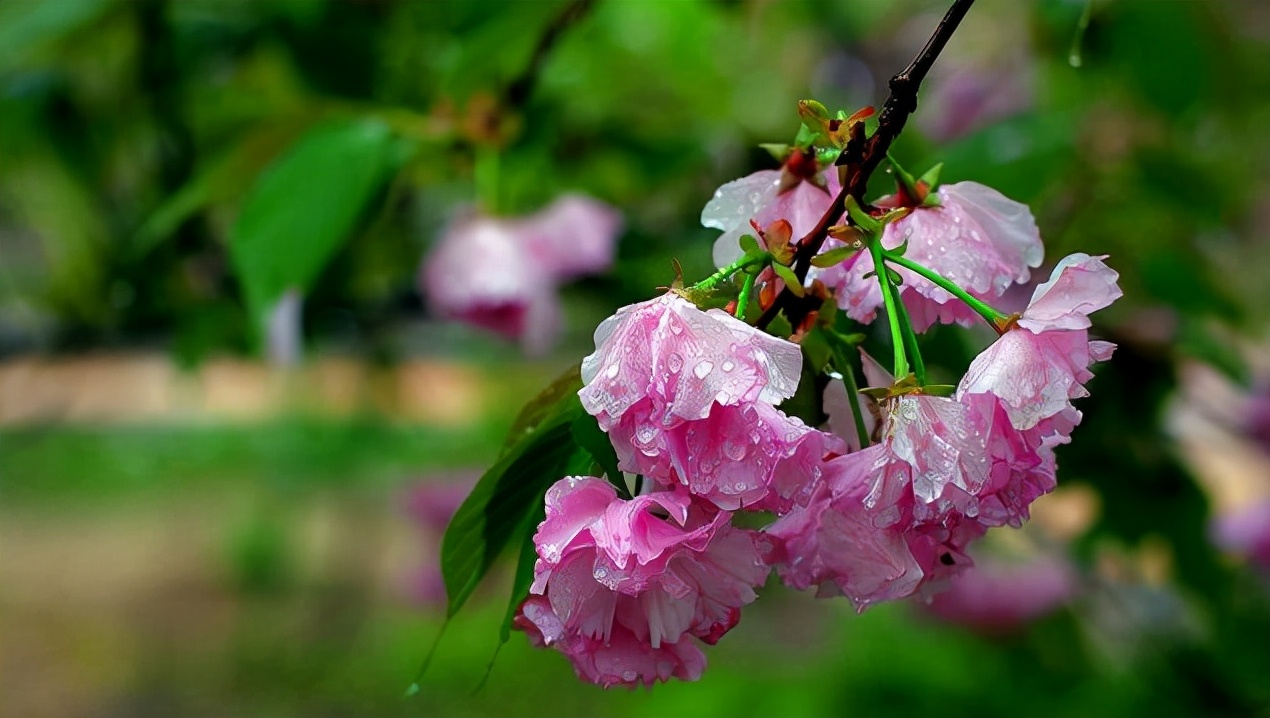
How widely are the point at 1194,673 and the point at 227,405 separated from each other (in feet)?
9.49

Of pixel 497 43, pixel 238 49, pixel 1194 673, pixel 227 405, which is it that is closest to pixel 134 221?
pixel 238 49

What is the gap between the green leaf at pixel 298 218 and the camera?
1.42 ft

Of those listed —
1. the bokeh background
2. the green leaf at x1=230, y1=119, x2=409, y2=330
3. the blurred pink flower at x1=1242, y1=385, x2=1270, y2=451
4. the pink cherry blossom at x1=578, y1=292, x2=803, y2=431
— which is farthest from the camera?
the blurred pink flower at x1=1242, y1=385, x2=1270, y2=451

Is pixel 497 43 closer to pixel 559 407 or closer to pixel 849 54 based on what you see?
pixel 559 407

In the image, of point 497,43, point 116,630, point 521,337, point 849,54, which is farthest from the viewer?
point 116,630

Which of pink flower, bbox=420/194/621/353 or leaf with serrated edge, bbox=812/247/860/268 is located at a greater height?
leaf with serrated edge, bbox=812/247/860/268

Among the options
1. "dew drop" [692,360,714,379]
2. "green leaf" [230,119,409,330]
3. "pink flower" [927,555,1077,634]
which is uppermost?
"dew drop" [692,360,714,379]

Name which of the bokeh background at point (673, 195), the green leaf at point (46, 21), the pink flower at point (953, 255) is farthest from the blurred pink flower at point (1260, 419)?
the green leaf at point (46, 21)

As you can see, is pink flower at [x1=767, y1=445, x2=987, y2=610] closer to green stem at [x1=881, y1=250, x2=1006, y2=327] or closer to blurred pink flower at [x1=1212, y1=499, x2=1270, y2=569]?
green stem at [x1=881, y1=250, x2=1006, y2=327]

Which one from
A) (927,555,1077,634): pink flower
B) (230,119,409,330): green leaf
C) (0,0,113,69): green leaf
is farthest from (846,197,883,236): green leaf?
(927,555,1077,634): pink flower

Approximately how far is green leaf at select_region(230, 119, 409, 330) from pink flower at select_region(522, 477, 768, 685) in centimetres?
25

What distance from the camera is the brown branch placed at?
22 centimetres

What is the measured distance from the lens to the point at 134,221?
2.70 ft

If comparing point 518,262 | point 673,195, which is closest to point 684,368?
point 518,262
